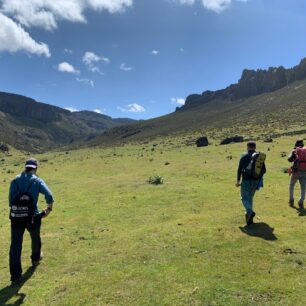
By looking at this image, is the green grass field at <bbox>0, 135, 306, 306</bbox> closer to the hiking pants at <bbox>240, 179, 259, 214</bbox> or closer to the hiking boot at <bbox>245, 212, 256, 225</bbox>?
the hiking boot at <bbox>245, 212, 256, 225</bbox>

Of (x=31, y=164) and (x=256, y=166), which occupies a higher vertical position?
(x=31, y=164)

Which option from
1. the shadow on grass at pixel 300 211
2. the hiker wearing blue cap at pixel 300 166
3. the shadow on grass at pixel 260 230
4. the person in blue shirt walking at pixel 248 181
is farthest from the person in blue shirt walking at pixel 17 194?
the hiker wearing blue cap at pixel 300 166

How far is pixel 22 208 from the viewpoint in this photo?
1136 centimetres

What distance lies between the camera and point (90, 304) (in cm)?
1015

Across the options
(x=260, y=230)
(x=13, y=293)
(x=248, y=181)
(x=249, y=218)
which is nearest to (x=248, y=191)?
(x=248, y=181)

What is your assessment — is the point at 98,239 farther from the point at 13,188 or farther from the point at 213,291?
the point at 213,291

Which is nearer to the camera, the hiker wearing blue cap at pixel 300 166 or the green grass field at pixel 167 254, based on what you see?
the green grass field at pixel 167 254

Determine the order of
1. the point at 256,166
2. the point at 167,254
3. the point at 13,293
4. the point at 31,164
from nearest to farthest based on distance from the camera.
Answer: the point at 13,293 → the point at 31,164 → the point at 167,254 → the point at 256,166

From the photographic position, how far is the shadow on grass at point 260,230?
1436 centimetres

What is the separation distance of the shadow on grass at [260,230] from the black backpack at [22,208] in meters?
7.29

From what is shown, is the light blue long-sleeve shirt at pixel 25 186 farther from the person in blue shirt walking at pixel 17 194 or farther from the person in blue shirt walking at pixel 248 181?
the person in blue shirt walking at pixel 248 181

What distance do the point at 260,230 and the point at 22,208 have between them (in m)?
8.13

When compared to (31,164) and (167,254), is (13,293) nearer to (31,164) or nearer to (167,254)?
(31,164)

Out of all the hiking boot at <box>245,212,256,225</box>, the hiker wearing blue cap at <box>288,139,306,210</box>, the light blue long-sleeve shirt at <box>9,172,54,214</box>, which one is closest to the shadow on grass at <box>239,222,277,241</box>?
the hiking boot at <box>245,212,256,225</box>
